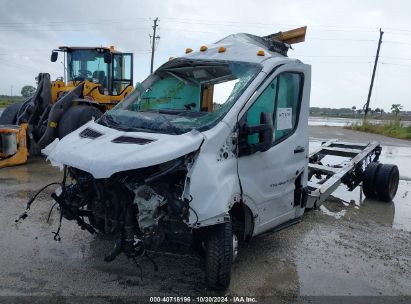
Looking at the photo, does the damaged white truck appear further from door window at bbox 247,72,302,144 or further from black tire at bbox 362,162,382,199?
black tire at bbox 362,162,382,199

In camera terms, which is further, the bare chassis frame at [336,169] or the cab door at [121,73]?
the cab door at [121,73]

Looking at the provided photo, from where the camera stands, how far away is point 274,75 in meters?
4.41

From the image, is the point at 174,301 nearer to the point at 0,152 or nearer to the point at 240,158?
the point at 240,158

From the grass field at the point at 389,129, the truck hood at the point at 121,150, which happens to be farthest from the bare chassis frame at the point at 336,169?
the grass field at the point at 389,129

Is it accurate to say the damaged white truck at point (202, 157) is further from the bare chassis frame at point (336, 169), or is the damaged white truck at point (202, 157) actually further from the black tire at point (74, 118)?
the black tire at point (74, 118)

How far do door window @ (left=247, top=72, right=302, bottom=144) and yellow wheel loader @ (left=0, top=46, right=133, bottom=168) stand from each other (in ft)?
20.5

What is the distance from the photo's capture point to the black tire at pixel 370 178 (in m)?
7.75

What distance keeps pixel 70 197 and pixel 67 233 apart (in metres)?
1.37

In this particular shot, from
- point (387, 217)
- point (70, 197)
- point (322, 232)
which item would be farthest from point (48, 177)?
point (387, 217)

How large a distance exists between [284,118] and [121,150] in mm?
2015

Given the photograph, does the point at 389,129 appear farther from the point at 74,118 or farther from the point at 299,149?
the point at 299,149

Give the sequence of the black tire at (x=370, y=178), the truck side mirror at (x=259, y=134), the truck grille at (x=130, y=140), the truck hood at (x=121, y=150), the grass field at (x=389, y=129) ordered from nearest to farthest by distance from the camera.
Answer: the truck hood at (x=121, y=150) < the truck grille at (x=130, y=140) < the truck side mirror at (x=259, y=134) < the black tire at (x=370, y=178) < the grass field at (x=389, y=129)

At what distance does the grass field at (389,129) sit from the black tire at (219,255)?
23309mm

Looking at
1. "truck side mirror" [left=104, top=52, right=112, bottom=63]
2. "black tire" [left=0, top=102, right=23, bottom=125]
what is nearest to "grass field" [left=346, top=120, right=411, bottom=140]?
"truck side mirror" [left=104, top=52, right=112, bottom=63]
